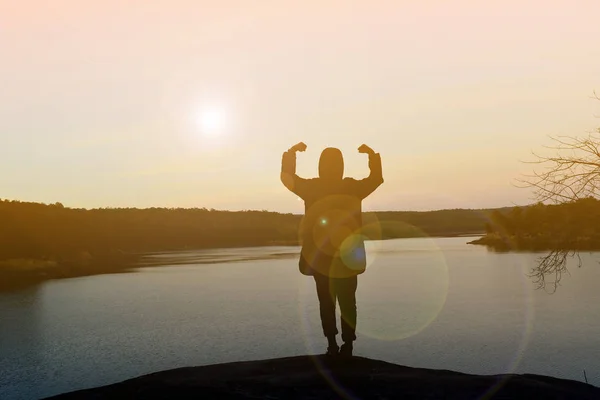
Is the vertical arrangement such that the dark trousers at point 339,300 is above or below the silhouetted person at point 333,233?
below

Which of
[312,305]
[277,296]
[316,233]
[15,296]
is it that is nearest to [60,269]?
[15,296]

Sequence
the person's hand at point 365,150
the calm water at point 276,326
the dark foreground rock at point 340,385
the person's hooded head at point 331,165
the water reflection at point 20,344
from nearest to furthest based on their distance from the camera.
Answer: the dark foreground rock at point 340,385, the person's hooded head at point 331,165, the person's hand at point 365,150, the water reflection at point 20,344, the calm water at point 276,326

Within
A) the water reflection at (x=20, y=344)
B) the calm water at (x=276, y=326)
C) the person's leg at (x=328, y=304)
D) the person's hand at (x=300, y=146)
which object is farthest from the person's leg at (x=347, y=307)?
the water reflection at (x=20, y=344)

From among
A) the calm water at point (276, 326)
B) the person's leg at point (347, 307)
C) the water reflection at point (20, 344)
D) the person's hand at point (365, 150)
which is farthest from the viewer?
the calm water at point (276, 326)

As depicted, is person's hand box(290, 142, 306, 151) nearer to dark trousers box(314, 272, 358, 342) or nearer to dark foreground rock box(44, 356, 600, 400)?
dark trousers box(314, 272, 358, 342)

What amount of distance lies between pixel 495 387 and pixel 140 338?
1795 centimetres

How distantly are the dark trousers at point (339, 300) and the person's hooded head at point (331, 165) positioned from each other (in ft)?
4.06

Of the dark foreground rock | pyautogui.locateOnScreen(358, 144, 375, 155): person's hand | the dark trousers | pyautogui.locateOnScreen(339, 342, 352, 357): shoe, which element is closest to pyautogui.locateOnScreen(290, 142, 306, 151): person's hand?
pyautogui.locateOnScreen(358, 144, 375, 155): person's hand

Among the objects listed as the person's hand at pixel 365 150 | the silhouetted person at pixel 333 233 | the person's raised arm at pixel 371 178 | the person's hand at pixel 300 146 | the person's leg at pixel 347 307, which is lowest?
the person's leg at pixel 347 307

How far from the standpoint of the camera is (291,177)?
24.0 feet

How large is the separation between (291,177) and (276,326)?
16384 mm

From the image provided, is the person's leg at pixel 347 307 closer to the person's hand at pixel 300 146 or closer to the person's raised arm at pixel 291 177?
the person's raised arm at pixel 291 177

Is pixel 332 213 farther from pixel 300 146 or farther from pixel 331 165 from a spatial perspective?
pixel 300 146

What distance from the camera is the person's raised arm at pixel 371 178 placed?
7.30m
